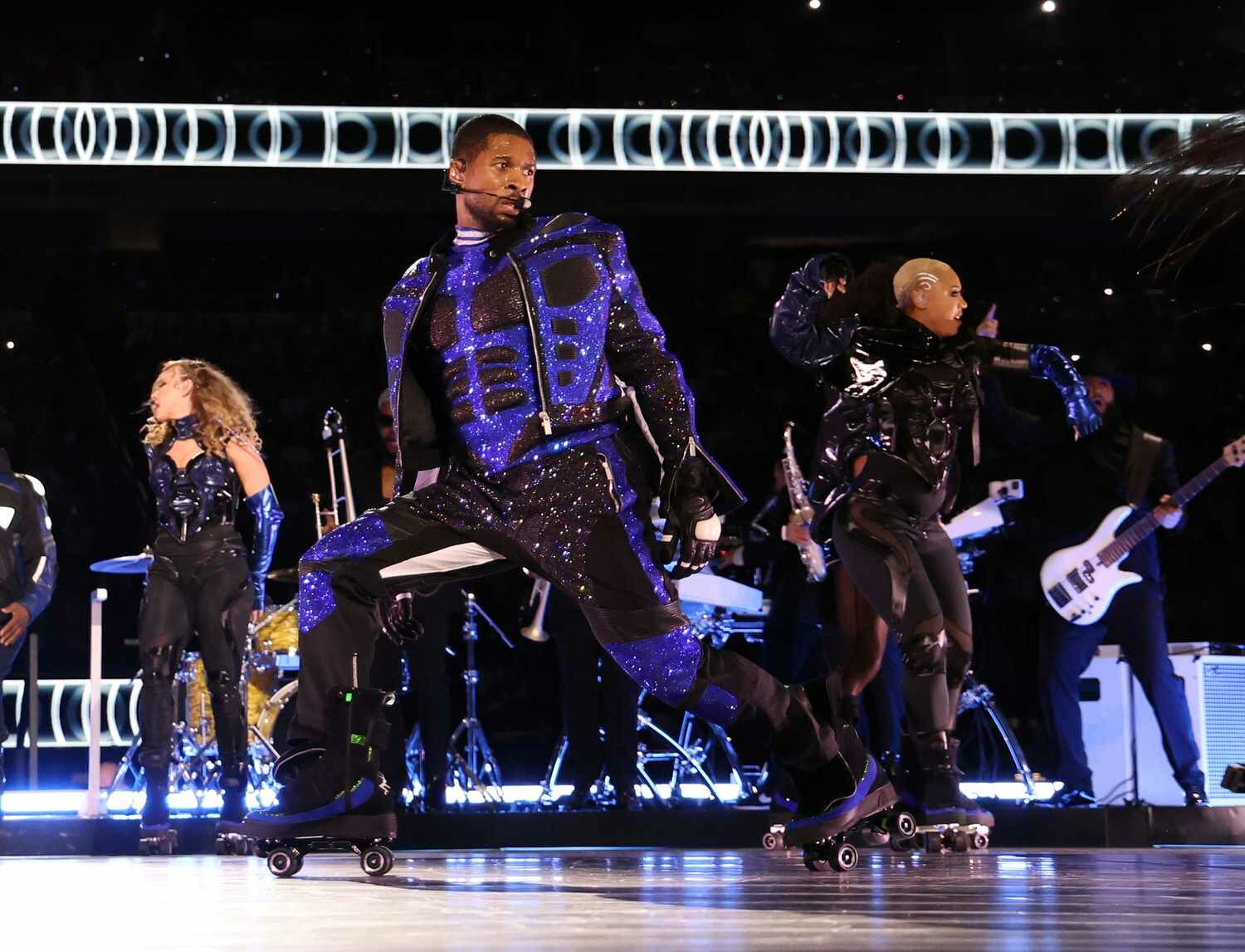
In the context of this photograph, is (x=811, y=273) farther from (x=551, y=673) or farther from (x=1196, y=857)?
(x=551, y=673)

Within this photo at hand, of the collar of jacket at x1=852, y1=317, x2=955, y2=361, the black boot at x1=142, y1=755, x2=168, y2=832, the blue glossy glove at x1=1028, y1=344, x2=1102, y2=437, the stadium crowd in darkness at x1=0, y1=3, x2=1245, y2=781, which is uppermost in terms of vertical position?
the stadium crowd in darkness at x1=0, y1=3, x2=1245, y2=781

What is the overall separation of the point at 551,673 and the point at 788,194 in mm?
3085

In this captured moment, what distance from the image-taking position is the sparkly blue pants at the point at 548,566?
343 centimetres

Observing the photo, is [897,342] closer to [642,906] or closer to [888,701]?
[888,701]

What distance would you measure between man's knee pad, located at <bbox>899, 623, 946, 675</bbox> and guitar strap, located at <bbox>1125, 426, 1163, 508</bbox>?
8.95 ft

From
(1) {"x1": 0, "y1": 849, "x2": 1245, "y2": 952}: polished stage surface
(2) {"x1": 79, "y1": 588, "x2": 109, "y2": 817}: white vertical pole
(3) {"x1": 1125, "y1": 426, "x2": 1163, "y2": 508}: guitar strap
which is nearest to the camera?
(1) {"x1": 0, "y1": 849, "x2": 1245, "y2": 952}: polished stage surface

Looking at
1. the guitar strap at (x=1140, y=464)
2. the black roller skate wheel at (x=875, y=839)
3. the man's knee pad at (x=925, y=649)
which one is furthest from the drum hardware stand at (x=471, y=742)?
the man's knee pad at (x=925, y=649)

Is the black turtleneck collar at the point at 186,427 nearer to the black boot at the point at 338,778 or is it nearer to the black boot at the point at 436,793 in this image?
the black boot at the point at 436,793

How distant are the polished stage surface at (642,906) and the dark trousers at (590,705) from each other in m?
2.53

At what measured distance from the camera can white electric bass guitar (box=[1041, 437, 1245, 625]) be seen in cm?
708

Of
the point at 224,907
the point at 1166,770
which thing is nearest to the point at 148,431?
the point at 224,907

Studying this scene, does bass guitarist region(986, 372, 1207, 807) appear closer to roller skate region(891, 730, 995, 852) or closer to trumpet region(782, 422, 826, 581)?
trumpet region(782, 422, 826, 581)

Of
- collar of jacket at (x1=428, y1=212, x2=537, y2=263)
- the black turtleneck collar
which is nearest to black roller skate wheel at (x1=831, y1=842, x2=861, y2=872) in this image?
collar of jacket at (x1=428, y1=212, x2=537, y2=263)

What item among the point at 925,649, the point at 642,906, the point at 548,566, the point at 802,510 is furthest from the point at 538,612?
the point at 642,906
